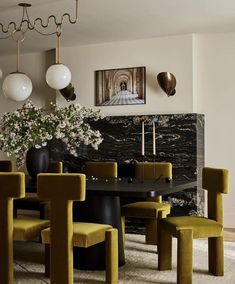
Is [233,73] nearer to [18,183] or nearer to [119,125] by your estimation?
[119,125]

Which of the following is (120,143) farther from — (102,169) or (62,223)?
(62,223)

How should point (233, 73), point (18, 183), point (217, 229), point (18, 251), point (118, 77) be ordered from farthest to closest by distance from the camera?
point (118, 77), point (233, 73), point (18, 251), point (217, 229), point (18, 183)

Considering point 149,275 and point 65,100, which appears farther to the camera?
point 65,100

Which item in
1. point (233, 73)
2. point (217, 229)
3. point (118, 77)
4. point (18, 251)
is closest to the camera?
point (217, 229)

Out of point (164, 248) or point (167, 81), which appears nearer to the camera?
point (164, 248)

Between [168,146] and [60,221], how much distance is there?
2.91 m

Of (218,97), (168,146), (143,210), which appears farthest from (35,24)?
(143,210)

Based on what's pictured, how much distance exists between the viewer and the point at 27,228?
334cm

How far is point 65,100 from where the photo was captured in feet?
21.2

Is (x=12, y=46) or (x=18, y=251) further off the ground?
(x=12, y=46)

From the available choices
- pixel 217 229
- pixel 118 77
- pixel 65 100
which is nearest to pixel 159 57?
pixel 118 77

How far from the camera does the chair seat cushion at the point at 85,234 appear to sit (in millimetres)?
3109

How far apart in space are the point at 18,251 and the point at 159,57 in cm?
302

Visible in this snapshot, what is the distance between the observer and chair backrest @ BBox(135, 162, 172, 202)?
4723 millimetres
